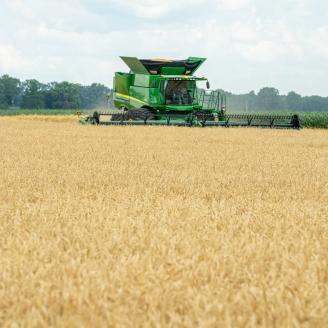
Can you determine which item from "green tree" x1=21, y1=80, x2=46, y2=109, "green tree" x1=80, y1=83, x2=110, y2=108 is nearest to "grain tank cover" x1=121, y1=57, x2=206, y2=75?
"green tree" x1=21, y1=80, x2=46, y2=109

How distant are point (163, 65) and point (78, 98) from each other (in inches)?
3304

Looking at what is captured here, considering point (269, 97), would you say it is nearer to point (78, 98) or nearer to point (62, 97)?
point (78, 98)

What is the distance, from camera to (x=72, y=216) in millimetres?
5000

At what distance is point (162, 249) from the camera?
3684 mm

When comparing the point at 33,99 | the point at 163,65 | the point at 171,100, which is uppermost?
the point at 163,65

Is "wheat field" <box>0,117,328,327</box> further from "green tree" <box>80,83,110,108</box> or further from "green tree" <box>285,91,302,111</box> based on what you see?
"green tree" <box>285,91,302,111</box>

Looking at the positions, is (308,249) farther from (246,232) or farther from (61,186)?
(61,186)

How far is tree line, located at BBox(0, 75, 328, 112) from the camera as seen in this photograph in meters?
104

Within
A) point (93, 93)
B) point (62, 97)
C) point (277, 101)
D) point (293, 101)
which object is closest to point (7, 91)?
point (62, 97)

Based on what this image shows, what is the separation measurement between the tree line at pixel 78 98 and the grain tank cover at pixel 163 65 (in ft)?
184

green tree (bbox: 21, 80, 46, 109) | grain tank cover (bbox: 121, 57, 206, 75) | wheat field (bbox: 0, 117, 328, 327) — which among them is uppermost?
grain tank cover (bbox: 121, 57, 206, 75)

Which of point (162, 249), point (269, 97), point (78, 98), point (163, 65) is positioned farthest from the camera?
point (269, 97)

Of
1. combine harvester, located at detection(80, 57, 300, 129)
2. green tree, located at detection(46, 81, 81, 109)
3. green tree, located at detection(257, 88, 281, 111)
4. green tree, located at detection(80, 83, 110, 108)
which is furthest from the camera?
green tree, located at detection(80, 83, 110, 108)

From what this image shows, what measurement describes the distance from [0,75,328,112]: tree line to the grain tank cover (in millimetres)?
56029
